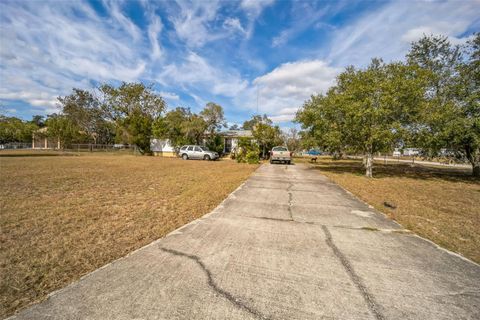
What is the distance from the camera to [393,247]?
338 centimetres

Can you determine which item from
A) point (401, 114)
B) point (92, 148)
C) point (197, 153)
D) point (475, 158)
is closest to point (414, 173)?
point (475, 158)

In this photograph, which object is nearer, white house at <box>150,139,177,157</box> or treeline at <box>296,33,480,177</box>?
treeline at <box>296,33,480,177</box>

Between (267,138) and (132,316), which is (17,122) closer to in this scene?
(267,138)

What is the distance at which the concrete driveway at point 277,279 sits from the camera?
1934 mm

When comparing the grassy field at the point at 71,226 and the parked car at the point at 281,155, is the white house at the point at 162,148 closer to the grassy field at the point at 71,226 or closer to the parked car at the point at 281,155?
the parked car at the point at 281,155

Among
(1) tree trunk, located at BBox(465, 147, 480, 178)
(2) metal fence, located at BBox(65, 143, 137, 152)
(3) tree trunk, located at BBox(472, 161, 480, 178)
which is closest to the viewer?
(1) tree trunk, located at BBox(465, 147, 480, 178)

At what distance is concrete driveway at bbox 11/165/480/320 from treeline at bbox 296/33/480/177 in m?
9.04

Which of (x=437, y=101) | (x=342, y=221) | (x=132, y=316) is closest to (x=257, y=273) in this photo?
(x=132, y=316)

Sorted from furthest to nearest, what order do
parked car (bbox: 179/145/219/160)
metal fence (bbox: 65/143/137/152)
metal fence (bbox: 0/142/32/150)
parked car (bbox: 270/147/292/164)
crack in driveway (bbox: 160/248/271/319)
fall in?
metal fence (bbox: 0/142/32/150), metal fence (bbox: 65/143/137/152), parked car (bbox: 179/145/219/160), parked car (bbox: 270/147/292/164), crack in driveway (bbox: 160/248/271/319)

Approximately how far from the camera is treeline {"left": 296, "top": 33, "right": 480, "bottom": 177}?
10.8 metres

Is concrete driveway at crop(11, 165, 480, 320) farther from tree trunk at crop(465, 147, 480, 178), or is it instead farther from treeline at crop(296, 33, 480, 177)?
tree trunk at crop(465, 147, 480, 178)

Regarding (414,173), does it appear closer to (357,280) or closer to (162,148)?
(357,280)

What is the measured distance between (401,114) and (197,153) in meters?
→ 19.6

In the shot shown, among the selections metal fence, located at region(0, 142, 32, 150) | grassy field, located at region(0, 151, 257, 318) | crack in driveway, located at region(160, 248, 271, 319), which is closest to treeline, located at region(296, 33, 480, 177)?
grassy field, located at region(0, 151, 257, 318)
